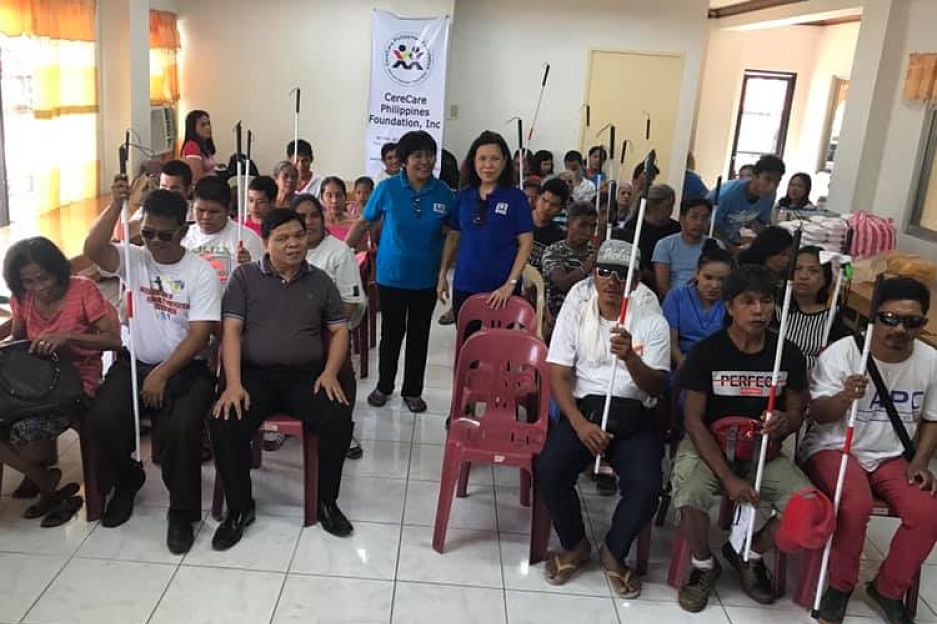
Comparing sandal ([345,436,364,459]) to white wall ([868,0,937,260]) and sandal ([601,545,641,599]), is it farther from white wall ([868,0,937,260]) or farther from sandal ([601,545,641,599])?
white wall ([868,0,937,260])

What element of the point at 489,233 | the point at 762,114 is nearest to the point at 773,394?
the point at 489,233

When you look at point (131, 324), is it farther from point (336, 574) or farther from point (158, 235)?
point (336, 574)

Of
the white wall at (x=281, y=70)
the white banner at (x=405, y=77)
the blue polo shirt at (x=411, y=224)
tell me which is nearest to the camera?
the blue polo shirt at (x=411, y=224)

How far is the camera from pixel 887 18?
562cm

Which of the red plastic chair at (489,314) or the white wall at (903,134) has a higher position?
the white wall at (903,134)

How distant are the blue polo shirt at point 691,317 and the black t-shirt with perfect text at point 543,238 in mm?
1125

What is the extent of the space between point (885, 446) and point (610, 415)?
0.91 metres

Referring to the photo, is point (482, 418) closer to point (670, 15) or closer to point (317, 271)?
point (317, 271)

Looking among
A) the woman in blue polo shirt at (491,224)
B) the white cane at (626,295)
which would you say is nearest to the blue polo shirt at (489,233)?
the woman in blue polo shirt at (491,224)

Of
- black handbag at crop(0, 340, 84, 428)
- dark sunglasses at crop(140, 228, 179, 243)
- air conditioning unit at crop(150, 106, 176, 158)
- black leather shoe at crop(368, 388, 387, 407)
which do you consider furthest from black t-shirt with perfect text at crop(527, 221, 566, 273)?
air conditioning unit at crop(150, 106, 176, 158)

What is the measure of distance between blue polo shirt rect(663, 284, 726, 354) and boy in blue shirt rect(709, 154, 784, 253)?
5.68 feet

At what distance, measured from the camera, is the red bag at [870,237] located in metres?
5.14

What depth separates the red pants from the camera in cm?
239

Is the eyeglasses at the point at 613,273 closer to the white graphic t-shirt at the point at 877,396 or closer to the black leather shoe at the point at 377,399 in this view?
the white graphic t-shirt at the point at 877,396
